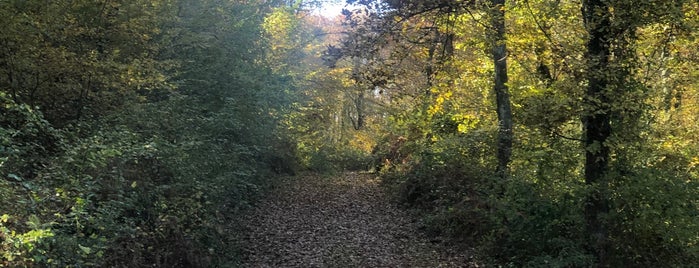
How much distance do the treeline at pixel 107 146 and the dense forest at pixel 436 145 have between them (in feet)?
0.12

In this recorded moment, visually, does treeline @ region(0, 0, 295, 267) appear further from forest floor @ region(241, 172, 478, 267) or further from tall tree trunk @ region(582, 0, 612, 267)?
tall tree trunk @ region(582, 0, 612, 267)

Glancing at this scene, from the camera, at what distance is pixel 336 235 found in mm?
11680

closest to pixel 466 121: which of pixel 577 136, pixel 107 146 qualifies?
pixel 577 136

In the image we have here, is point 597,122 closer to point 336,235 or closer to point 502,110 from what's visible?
point 502,110

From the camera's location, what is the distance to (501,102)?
11531 millimetres

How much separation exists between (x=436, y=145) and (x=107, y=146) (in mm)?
9694

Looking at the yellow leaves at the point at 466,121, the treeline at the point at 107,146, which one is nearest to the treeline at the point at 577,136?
the yellow leaves at the point at 466,121

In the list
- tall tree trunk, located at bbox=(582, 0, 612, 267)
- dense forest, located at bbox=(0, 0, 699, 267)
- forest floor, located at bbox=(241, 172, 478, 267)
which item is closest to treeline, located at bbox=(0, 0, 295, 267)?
dense forest, located at bbox=(0, 0, 699, 267)

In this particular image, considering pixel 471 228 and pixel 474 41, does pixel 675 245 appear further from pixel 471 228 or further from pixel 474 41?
pixel 474 41

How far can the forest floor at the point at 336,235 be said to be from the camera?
9430mm

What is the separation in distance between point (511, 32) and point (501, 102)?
5.83ft

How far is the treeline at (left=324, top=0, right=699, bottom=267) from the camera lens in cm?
680

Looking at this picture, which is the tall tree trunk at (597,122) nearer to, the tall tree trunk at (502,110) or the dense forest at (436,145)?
the dense forest at (436,145)

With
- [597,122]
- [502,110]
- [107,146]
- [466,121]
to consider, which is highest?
[502,110]
